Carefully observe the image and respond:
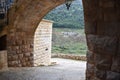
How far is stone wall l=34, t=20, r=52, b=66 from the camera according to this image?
10.1 metres

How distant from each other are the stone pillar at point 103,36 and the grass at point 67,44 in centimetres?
1631

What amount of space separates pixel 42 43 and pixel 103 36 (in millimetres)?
7881

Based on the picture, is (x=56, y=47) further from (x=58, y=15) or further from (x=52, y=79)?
(x=52, y=79)

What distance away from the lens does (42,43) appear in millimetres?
11023

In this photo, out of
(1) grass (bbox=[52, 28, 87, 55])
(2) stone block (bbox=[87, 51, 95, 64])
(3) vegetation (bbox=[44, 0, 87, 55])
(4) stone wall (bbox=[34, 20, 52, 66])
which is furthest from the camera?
(3) vegetation (bbox=[44, 0, 87, 55])

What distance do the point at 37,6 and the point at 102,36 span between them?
4.72 metres

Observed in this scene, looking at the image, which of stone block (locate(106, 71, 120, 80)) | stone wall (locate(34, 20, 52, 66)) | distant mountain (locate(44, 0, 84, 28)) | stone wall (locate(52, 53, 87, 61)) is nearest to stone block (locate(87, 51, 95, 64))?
stone block (locate(106, 71, 120, 80))

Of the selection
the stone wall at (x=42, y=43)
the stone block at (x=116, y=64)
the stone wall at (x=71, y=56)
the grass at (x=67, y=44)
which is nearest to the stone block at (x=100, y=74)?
the stone block at (x=116, y=64)

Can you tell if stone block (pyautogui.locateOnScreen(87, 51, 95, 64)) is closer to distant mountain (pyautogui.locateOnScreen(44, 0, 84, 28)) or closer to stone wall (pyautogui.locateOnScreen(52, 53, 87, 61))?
stone wall (pyautogui.locateOnScreen(52, 53, 87, 61))

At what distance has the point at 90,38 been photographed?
11.6 feet

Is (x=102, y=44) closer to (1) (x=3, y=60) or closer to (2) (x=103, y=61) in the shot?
(2) (x=103, y=61)

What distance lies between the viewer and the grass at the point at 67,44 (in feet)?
66.6

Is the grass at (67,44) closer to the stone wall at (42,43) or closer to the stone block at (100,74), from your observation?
the stone wall at (42,43)

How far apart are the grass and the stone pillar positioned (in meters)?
16.3
